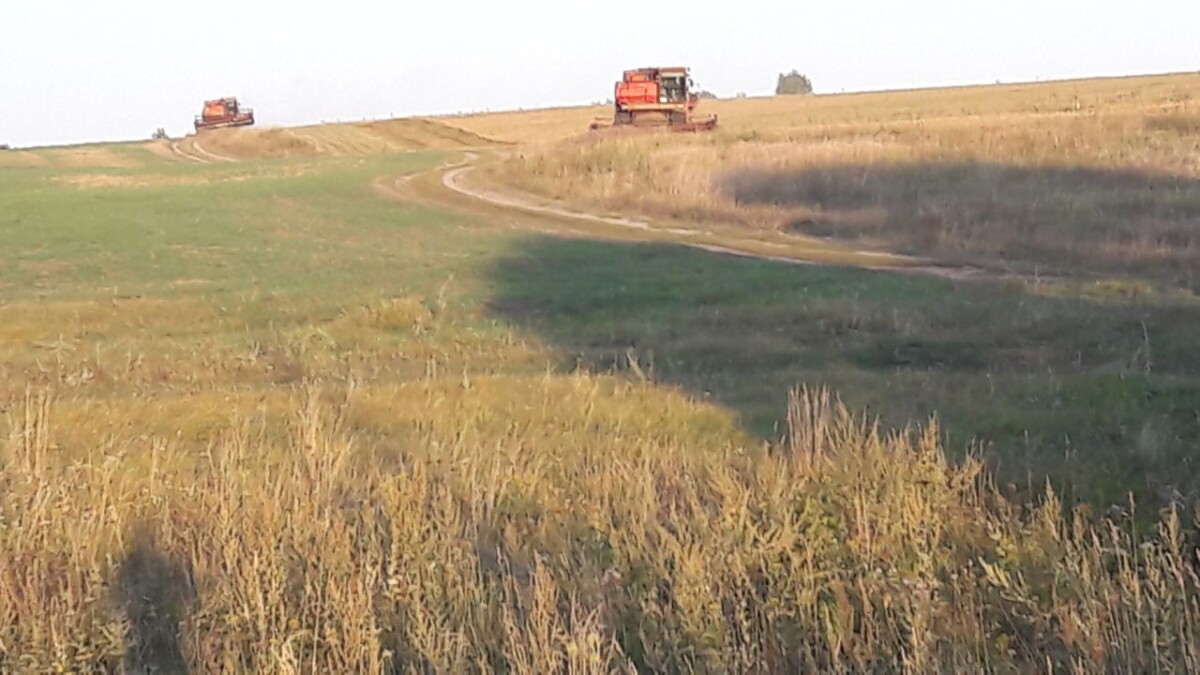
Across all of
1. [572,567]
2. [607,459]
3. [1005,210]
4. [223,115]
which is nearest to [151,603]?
[572,567]

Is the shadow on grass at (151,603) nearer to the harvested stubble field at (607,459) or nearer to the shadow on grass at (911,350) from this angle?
the harvested stubble field at (607,459)

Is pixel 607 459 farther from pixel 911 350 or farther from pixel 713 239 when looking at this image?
pixel 713 239

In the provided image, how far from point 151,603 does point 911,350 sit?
9.40 m

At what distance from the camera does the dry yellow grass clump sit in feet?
18.9

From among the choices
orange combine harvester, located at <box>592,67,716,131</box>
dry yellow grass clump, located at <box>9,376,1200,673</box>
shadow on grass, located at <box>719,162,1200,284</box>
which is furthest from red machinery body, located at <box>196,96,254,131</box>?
dry yellow grass clump, located at <box>9,376,1200,673</box>

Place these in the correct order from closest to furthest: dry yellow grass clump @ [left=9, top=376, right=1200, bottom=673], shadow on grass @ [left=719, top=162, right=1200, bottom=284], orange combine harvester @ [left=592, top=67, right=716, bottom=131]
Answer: dry yellow grass clump @ [left=9, top=376, right=1200, bottom=673]
shadow on grass @ [left=719, top=162, right=1200, bottom=284]
orange combine harvester @ [left=592, top=67, right=716, bottom=131]

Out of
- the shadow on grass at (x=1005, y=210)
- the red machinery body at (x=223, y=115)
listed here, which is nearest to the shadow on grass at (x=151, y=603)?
the shadow on grass at (x=1005, y=210)

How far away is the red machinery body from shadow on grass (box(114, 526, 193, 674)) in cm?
9311

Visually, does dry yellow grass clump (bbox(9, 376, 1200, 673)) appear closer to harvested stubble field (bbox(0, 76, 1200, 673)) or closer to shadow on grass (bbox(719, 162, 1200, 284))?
harvested stubble field (bbox(0, 76, 1200, 673))

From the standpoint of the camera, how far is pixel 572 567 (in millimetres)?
6707

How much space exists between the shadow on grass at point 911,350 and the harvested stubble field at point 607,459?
0.20 feet

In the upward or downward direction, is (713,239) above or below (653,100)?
below

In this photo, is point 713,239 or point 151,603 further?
point 713,239

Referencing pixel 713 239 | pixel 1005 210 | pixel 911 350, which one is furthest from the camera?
pixel 713 239
